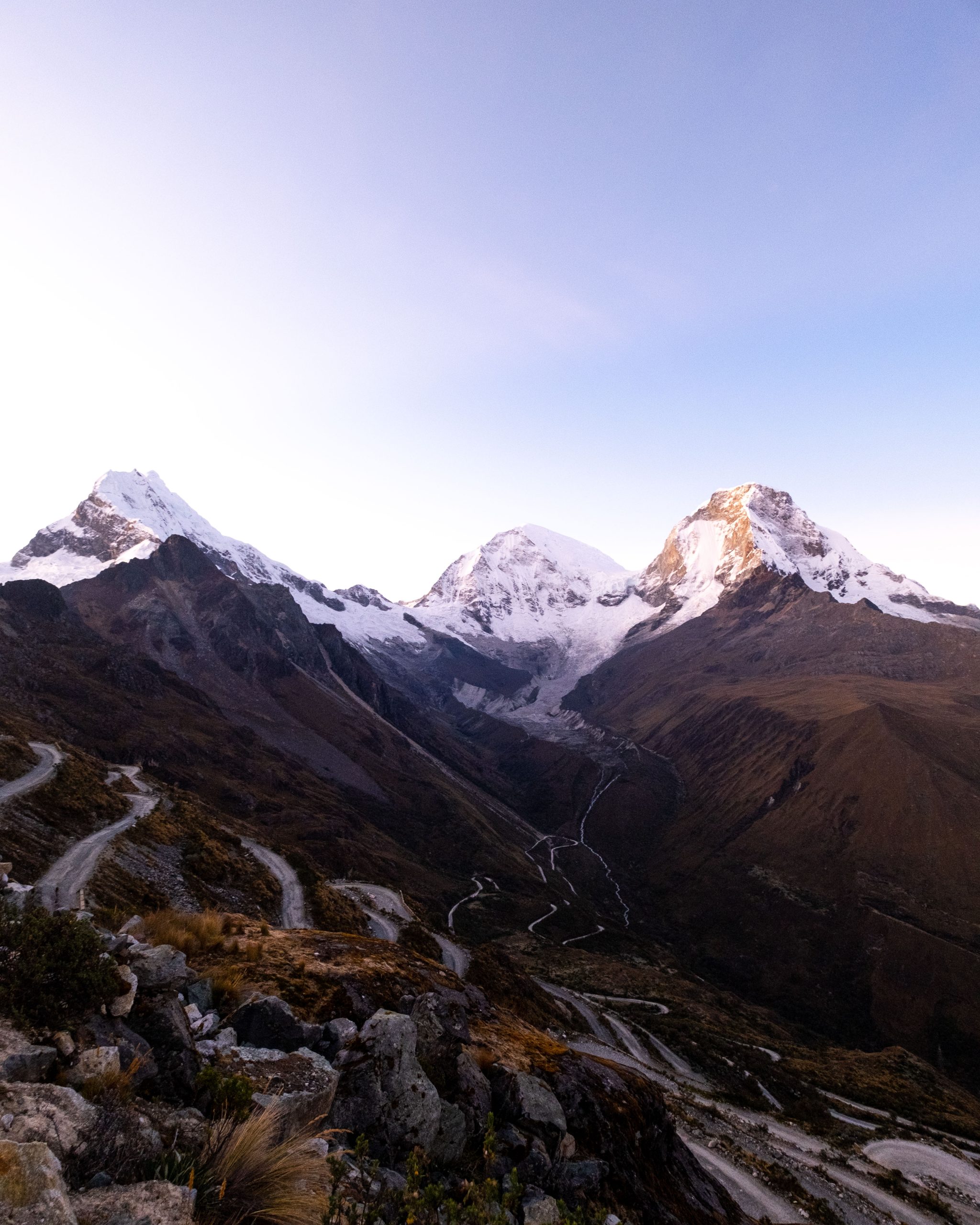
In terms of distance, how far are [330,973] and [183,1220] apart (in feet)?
36.5

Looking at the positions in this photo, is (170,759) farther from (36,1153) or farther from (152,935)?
(36,1153)

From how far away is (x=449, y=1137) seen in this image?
1148 cm

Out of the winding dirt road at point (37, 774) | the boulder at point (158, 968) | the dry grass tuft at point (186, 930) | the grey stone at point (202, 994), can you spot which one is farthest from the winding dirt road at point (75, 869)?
the boulder at point (158, 968)

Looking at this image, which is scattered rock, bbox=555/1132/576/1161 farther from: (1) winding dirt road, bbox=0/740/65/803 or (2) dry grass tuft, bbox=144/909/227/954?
(1) winding dirt road, bbox=0/740/65/803

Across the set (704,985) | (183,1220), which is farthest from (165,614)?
(183,1220)

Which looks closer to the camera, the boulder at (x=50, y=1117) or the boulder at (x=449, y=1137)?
the boulder at (x=50, y=1117)

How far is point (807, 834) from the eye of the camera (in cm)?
16588

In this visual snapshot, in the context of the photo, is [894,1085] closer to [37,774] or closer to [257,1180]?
[257,1180]

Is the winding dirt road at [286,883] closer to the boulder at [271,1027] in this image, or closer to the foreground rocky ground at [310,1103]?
the foreground rocky ground at [310,1103]

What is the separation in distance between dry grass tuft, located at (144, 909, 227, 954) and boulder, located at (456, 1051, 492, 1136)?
24.2ft

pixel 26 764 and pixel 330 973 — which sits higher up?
pixel 330 973

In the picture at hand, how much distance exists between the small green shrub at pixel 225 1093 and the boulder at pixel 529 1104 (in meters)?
7.34

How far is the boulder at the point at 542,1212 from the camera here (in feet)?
30.6

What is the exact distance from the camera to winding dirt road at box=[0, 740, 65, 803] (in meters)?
36.4
